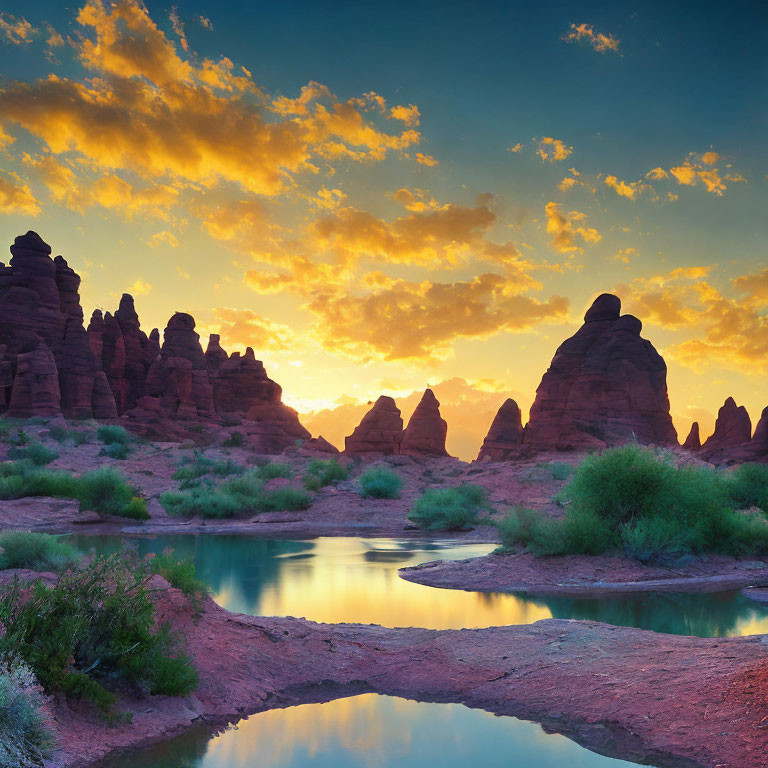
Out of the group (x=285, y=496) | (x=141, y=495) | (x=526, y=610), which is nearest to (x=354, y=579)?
(x=526, y=610)

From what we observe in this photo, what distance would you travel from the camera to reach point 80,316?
70188 millimetres

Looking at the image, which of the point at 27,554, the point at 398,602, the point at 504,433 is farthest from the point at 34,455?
the point at 504,433

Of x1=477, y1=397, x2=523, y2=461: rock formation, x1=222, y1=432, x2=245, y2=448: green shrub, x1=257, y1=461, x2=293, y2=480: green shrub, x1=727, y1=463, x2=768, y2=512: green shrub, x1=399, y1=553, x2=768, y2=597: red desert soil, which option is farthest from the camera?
x1=477, y1=397, x2=523, y2=461: rock formation

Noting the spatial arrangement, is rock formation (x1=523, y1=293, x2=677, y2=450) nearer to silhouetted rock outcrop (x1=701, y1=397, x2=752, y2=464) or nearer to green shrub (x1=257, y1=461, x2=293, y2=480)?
silhouetted rock outcrop (x1=701, y1=397, x2=752, y2=464)

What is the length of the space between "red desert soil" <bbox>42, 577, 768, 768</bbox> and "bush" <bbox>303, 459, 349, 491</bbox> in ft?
103

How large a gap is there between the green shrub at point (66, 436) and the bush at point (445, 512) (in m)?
30.8

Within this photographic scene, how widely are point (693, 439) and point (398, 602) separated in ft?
221

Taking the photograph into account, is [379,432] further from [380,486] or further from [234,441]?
[380,486]

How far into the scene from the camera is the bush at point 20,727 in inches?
210

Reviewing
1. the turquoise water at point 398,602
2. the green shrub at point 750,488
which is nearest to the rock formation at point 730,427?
the green shrub at point 750,488

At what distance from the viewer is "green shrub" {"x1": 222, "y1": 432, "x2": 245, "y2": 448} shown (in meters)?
67.6

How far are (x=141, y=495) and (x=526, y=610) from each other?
1130 inches

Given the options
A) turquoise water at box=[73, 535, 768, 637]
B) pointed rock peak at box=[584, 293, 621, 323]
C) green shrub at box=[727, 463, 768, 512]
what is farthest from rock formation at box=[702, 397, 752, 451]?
turquoise water at box=[73, 535, 768, 637]

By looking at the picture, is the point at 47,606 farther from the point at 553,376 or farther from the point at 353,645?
the point at 553,376
